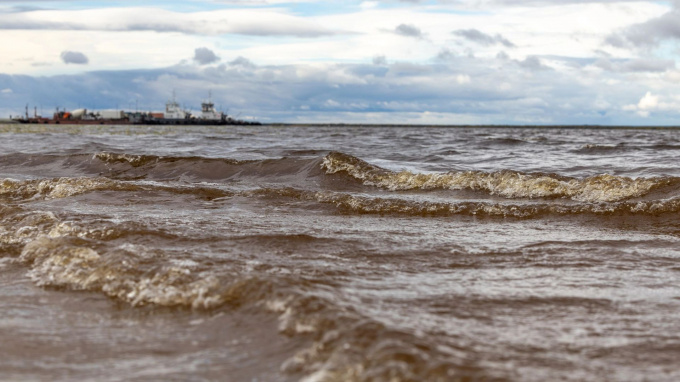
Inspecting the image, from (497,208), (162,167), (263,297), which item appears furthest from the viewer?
(162,167)

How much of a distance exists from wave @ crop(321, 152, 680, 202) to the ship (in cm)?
12816

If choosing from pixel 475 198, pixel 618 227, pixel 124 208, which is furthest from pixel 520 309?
pixel 475 198

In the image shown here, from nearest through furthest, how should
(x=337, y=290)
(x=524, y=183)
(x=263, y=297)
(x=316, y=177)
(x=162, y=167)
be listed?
(x=263, y=297), (x=337, y=290), (x=524, y=183), (x=316, y=177), (x=162, y=167)

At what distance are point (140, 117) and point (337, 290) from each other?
5753 inches

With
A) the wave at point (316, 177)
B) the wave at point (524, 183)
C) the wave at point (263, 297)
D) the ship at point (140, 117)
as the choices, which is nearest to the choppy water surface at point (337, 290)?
the wave at point (263, 297)

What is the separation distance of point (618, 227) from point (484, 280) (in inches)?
148

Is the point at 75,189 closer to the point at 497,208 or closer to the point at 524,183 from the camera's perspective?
the point at 497,208

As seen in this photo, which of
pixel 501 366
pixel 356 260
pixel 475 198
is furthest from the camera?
pixel 475 198

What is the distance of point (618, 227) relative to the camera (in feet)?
25.9

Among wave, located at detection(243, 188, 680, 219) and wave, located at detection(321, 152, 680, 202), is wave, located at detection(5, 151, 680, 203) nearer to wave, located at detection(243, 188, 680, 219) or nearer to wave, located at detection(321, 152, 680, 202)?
wave, located at detection(321, 152, 680, 202)

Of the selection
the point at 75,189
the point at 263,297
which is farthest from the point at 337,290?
the point at 75,189

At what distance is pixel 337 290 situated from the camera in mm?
4441

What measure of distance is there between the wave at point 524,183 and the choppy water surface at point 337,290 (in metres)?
0.91

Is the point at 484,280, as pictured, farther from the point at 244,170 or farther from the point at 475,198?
the point at 244,170
